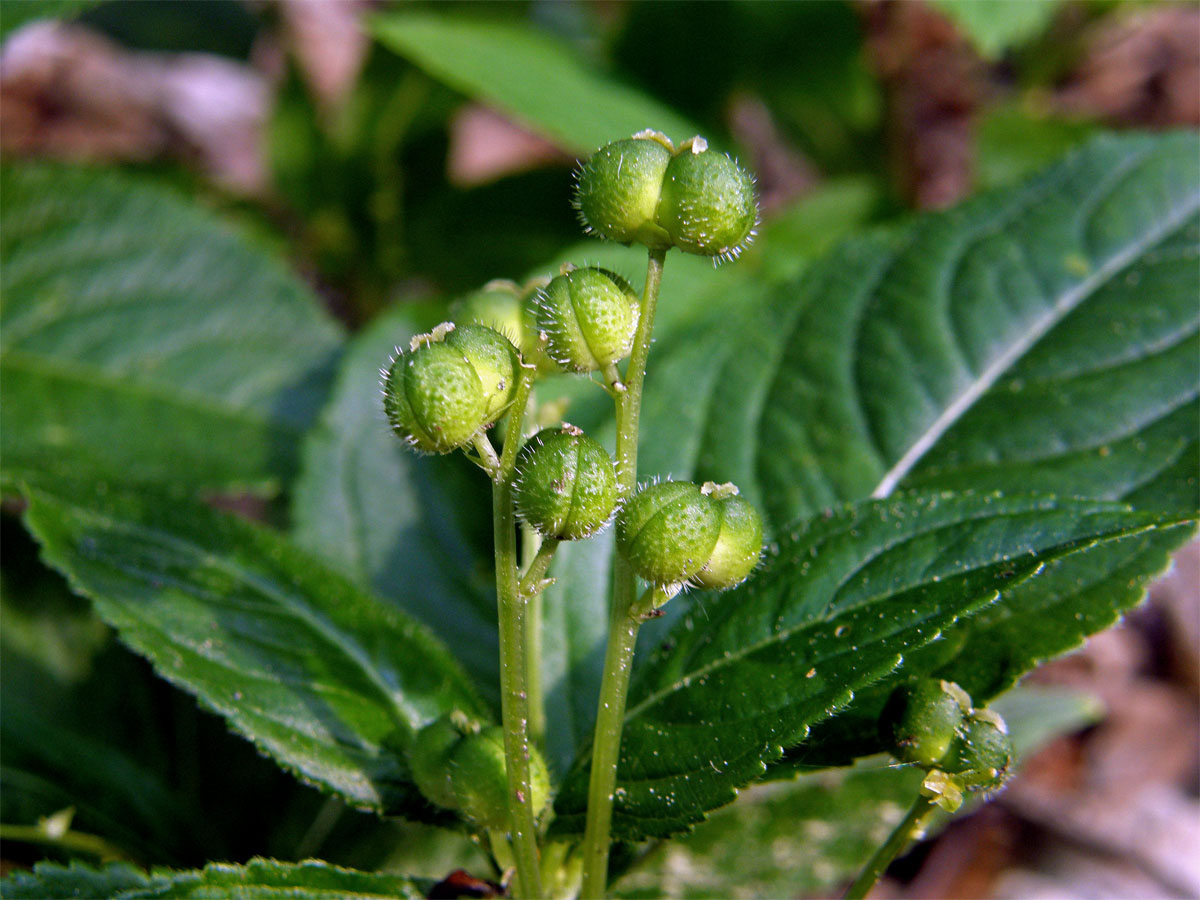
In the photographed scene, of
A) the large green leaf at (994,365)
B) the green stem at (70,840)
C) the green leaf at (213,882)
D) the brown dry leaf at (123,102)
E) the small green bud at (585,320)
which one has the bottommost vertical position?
the green stem at (70,840)

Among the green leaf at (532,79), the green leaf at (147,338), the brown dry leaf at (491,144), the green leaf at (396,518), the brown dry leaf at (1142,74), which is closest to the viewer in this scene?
the green leaf at (396,518)

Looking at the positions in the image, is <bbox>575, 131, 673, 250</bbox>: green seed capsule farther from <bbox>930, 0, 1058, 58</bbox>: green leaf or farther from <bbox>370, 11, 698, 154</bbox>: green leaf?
<bbox>930, 0, 1058, 58</bbox>: green leaf

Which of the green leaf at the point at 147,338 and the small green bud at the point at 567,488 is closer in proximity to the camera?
the small green bud at the point at 567,488

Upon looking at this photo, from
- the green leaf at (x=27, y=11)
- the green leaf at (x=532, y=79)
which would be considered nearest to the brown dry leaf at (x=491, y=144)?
the green leaf at (x=532, y=79)

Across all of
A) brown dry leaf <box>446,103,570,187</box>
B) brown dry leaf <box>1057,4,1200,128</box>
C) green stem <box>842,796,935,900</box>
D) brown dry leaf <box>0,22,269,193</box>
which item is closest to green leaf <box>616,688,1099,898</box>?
green stem <box>842,796,935,900</box>

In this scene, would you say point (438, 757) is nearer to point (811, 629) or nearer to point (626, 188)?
point (811, 629)

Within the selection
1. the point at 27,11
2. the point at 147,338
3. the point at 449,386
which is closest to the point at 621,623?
the point at 449,386

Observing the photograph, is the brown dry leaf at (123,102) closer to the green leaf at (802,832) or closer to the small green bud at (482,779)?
the green leaf at (802,832)
